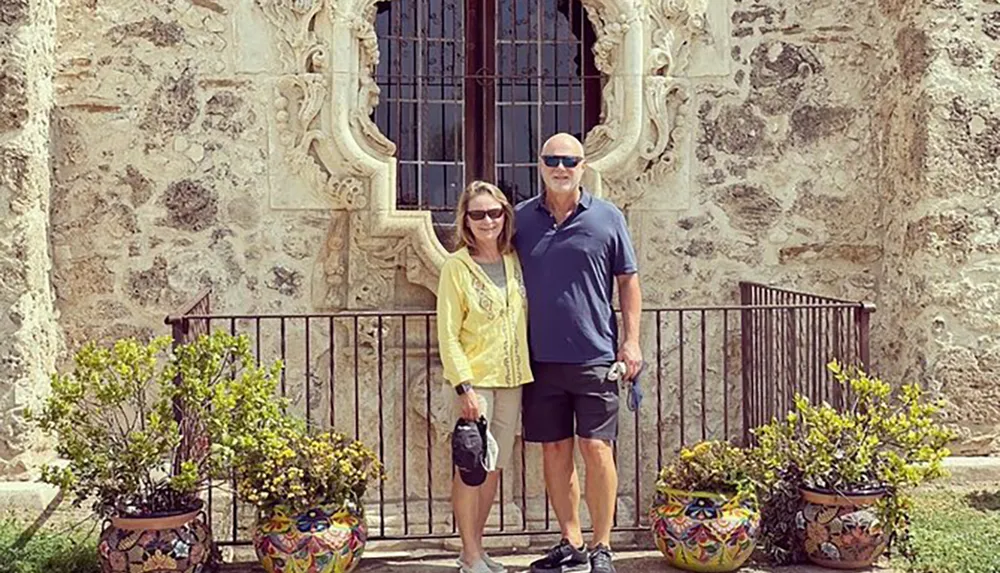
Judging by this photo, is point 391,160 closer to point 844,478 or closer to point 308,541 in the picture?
point 308,541

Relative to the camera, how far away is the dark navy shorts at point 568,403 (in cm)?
455

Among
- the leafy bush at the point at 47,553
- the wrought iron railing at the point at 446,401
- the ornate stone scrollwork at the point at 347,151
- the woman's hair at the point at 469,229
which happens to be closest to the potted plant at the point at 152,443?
the leafy bush at the point at 47,553

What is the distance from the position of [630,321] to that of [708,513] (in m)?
0.88

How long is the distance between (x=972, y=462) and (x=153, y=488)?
438 centimetres

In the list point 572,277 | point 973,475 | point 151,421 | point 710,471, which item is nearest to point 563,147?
point 572,277

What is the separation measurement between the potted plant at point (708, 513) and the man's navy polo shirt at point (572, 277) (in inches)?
28.6

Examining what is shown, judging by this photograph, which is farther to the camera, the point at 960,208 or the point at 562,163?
the point at 960,208

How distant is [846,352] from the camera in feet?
18.0

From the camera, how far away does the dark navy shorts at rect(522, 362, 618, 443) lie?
14.9 ft

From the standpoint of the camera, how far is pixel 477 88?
6.92m

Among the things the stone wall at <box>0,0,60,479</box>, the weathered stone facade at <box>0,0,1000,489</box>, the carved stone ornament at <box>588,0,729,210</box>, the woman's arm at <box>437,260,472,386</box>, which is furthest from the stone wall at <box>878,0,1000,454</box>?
the stone wall at <box>0,0,60,479</box>

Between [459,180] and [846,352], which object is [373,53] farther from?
[846,352]

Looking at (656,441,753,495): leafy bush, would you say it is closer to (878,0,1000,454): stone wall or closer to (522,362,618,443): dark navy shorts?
(522,362,618,443): dark navy shorts

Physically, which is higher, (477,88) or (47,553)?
(477,88)
